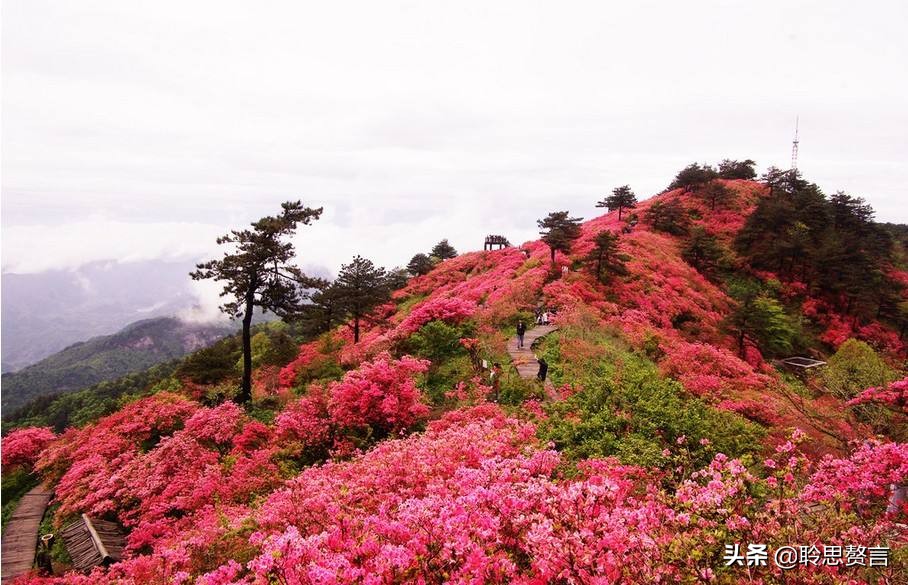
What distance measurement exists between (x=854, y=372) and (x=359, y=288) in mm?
23162

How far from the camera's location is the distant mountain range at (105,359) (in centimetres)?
10506

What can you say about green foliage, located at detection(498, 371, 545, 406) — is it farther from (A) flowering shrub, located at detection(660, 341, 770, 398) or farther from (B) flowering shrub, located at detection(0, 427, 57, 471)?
(B) flowering shrub, located at detection(0, 427, 57, 471)

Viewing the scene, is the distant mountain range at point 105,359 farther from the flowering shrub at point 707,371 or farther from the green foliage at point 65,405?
the flowering shrub at point 707,371

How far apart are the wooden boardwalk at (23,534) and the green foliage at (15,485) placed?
1.22 feet

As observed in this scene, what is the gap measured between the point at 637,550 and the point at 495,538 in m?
1.72

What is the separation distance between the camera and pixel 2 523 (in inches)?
554

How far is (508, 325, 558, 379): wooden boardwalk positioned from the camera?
632 inches

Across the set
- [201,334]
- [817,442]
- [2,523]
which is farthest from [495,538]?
[201,334]

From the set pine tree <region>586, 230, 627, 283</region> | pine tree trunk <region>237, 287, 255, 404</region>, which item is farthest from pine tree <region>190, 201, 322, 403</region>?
pine tree <region>586, 230, 627, 283</region>

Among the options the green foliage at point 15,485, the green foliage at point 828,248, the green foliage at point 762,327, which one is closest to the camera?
the green foliage at point 15,485

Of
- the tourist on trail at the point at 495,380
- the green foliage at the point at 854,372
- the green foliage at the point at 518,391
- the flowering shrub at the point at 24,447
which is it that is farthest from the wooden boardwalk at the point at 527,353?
the flowering shrub at the point at 24,447

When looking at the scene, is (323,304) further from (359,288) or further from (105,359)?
(105,359)

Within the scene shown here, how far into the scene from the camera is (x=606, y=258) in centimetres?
2559

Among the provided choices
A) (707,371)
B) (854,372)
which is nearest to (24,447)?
(707,371)
